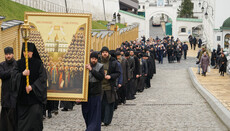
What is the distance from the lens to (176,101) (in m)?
15.6

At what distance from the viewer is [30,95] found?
306 inches

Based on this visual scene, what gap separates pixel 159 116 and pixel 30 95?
542 centimetres

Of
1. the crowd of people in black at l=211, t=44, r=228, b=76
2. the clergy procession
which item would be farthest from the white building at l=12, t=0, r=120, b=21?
the clergy procession

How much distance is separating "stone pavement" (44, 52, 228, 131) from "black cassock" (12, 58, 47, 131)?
259cm

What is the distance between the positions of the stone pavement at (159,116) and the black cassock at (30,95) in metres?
2.59

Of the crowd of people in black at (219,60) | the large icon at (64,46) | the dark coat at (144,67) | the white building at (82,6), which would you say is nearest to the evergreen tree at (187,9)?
the white building at (82,6)

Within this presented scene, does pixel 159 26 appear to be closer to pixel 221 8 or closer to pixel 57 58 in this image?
pixel 221 8

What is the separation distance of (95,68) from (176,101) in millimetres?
7160

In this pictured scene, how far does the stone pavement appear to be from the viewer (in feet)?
35.1

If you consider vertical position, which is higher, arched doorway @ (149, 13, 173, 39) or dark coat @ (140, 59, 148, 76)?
arched doorway @ (149, 13, 173, 39)

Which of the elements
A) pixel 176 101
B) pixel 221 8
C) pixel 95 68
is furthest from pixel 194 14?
pixel 95 68

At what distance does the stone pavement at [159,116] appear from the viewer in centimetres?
1071

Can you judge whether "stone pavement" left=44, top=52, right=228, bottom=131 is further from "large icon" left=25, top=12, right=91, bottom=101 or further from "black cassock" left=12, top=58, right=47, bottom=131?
"black cassock" left=12, top=58, right=47, bottom=131

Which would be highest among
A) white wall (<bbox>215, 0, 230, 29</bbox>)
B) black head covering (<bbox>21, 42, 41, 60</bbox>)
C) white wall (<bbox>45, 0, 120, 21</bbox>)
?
white wall (<bbox>45, 0, 120, 21</bbox>)
